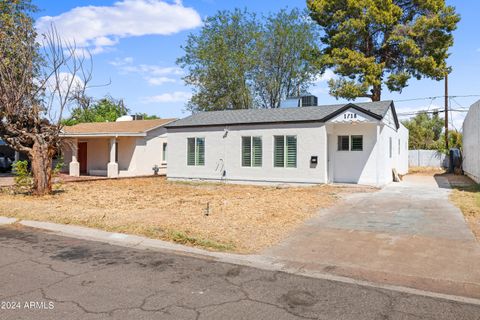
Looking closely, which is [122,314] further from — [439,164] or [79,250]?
[439,164]

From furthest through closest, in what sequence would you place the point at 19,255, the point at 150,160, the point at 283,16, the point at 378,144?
the point at 283,16
the point at 150,160
the point at 378,144
the point at 19,255

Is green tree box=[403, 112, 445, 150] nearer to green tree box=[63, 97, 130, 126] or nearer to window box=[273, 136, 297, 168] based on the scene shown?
window box=[273, 136, 297, 168]

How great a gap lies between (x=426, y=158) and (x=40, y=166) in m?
30.6

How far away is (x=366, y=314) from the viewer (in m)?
4.23

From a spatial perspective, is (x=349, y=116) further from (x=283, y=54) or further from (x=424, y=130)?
(x=424, y=130)

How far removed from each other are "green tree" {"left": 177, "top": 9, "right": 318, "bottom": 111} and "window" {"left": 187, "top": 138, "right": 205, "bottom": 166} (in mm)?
18292

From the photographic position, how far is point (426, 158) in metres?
33.8

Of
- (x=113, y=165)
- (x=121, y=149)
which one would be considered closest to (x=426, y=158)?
(x=121, y=149)

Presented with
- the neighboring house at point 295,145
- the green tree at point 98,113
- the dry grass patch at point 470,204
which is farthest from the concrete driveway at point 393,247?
the green tree at point 98,113

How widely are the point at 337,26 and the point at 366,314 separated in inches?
1217

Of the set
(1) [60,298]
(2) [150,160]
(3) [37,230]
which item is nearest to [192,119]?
(2) [150,160]

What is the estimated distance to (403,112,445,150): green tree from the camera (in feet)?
143

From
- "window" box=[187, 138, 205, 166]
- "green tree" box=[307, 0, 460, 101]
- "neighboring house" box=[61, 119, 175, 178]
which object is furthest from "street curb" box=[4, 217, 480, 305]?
"green tree" box=[307, 0, 460, 101]

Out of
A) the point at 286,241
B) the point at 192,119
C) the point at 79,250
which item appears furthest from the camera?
the point at 192,119
